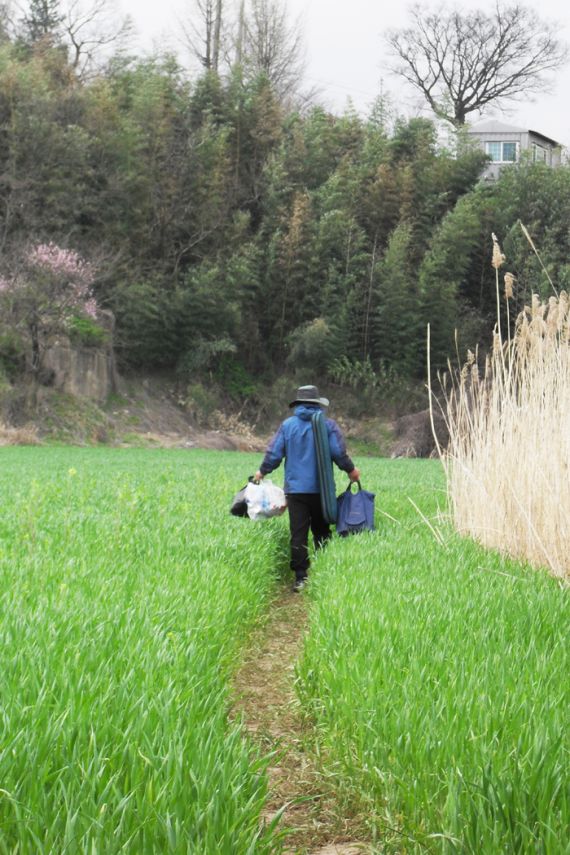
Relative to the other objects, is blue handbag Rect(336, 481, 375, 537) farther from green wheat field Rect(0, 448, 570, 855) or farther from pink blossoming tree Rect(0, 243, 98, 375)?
pink blossoming tree Rect(0, 243, 98, 375)

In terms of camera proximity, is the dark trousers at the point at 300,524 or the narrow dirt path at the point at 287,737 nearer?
the narrow dirt path at the point at 287,737

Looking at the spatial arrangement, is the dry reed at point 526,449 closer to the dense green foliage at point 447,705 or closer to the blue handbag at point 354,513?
the dense green foliage at point 447,705

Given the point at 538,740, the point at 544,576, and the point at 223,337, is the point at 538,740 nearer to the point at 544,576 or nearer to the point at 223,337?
the point at 544,576

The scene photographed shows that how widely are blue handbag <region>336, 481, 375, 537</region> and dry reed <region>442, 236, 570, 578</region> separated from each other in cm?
90

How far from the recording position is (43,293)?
26734 mm

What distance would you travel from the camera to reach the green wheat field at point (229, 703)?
6.25 feet

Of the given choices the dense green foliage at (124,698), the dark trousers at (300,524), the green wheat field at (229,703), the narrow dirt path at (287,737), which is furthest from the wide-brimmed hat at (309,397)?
the narrow dirt path at (287,737)

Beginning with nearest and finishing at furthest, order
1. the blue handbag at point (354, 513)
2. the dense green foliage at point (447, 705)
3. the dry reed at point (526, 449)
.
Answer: the dense green foliage at point (447, 705)
the dry reed at point (526, 449)
the blue handbag at point (354, 513)

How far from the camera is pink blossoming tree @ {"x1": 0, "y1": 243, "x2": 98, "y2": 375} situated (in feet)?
87.6

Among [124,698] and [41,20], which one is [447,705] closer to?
[124,698]

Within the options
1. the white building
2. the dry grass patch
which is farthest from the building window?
the dry grass patch

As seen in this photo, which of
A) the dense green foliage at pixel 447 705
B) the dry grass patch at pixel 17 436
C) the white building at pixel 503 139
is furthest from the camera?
the white building at pixel 503 139

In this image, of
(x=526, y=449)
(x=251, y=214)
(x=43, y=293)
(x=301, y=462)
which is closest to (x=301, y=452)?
(x=301, y=462)

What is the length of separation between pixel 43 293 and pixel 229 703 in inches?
1000
